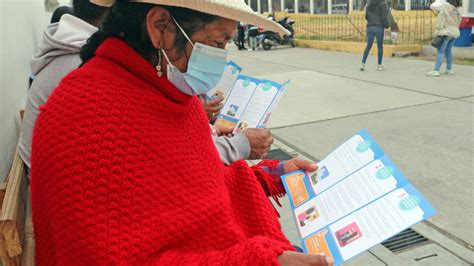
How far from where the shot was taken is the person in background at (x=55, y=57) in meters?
1.96

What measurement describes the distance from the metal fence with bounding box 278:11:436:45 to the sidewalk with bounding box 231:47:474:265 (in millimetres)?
4026

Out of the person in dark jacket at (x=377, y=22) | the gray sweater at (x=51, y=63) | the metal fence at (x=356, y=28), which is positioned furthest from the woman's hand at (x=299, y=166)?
the metal fence at (x=356, y=28)

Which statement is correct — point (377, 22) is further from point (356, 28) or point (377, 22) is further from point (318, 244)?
point (318, 244)

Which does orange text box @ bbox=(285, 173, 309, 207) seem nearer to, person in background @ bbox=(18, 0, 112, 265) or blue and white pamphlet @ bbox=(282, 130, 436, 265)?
blue and white pamphlet @ bbox=(282, 130, 436, 265)

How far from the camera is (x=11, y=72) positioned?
93.0 inches

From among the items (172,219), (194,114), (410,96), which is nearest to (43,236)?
(172,219)

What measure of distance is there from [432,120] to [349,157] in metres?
4.29

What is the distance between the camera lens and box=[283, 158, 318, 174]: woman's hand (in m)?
1.73

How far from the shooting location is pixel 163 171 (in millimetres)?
1161

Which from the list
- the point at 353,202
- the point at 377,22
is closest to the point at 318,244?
the point at 353,202

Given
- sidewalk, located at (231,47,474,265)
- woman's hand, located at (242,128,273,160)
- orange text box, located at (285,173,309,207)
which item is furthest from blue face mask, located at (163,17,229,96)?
sidewalk, located at (231,47,474,265)

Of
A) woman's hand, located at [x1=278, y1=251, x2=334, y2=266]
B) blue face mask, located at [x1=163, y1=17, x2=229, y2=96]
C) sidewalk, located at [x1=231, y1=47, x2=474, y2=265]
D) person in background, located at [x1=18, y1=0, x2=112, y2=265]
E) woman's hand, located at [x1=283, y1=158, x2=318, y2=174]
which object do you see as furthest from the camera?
sidewalk, located at [x1=231, y1=47, x2=474, y2=265]

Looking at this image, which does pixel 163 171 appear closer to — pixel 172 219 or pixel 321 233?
pixel 172 219

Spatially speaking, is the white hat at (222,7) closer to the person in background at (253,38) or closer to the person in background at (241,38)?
the person in background at (253,38)
